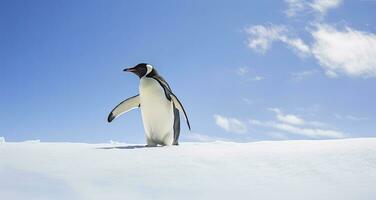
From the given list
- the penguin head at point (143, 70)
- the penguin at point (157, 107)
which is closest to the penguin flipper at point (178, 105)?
the penguin at point (157, 107)

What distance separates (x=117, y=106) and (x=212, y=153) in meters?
3.52

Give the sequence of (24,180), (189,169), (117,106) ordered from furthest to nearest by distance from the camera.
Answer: (117,106), (189,169), (24,180)

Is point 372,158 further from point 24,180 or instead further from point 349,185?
point 24,180

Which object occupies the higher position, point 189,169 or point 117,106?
point 117,106

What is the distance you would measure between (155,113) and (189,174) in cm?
333

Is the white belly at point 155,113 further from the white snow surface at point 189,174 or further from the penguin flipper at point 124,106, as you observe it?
the white snow surface at point 189,174

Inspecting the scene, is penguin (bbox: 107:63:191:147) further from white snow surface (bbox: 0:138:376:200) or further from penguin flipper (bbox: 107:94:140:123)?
white snow surface (bbox: 0:138:376:200)

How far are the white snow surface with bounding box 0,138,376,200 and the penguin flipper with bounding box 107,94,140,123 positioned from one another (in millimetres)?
2817

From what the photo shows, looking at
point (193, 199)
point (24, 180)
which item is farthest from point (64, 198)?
point (193, 199)

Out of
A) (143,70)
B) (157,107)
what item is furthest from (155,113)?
(143,70)

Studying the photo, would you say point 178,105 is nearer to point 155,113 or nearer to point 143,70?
point 155,113

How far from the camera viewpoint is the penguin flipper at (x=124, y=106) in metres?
8.16

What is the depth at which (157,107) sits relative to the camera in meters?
7.48

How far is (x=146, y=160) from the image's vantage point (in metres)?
4.71
